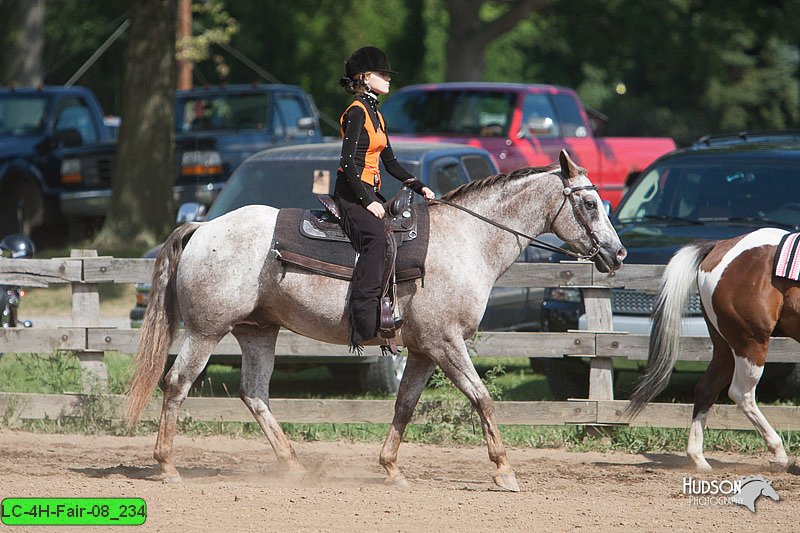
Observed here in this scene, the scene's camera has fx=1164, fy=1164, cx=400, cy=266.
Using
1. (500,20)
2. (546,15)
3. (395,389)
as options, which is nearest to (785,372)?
(395,389)

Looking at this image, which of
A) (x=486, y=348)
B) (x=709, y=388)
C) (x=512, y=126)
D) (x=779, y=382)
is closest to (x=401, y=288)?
(x=486, y=348)

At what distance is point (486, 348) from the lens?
30.1ft

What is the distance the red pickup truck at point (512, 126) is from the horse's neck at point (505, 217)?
7.96 meters

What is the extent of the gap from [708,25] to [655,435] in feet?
91.8

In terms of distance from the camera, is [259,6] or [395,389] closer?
[395,389]

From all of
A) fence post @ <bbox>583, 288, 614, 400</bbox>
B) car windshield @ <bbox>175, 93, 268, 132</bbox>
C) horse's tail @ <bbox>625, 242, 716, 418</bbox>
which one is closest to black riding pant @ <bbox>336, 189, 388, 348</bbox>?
horse's tail @ <bbox>625, 242, 716, 418</bbox>

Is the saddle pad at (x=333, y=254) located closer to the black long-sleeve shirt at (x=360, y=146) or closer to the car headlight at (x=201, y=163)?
the black long-sleeve shirt at (x=360, y=146)

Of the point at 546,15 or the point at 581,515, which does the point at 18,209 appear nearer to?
the point at 581,515

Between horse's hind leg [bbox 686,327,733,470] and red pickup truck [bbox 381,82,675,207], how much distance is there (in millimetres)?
7548

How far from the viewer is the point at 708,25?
34812mm

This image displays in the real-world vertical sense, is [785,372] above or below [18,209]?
above

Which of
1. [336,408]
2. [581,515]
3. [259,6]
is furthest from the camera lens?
[259,6]

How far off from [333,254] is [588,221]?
1653mm

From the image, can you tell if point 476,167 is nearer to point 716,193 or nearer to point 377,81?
point 716,193
